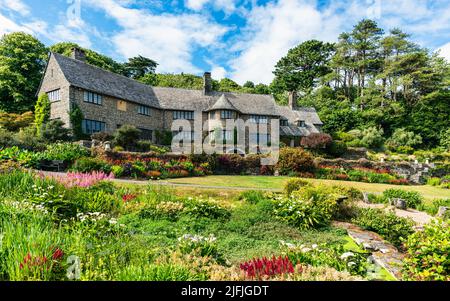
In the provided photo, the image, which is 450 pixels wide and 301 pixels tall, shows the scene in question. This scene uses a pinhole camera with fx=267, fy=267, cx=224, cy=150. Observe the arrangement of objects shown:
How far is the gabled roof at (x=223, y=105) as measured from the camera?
31406 millimetres

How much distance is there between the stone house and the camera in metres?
24.5

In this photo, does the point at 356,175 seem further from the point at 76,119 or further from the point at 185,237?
the point at 76,119

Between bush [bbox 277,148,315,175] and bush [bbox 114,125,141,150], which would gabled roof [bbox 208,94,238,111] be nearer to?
bush [bbox 114,125,141,150]

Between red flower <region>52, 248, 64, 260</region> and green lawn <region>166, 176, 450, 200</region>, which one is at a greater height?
red flower <region>52, 248, 64, 260</region>

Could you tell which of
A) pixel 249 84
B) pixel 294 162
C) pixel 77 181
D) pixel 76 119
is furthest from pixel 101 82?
pixel 249 84

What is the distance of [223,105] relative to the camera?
31.5 m

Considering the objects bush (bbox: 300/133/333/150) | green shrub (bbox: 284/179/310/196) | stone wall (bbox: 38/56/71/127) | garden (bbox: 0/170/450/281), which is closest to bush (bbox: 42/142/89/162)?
garden (bbox: 0/170/450/281)

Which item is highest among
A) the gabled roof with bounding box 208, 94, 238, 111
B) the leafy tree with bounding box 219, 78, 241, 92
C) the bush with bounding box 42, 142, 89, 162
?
the leafy tree with bounding box 219, 78, 241, 92

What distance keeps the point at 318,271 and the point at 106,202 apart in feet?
18.7

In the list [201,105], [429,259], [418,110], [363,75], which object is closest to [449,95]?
[418,110]

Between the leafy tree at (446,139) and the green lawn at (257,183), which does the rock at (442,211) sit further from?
the leafy tree at (446,139)

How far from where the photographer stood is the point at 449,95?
1641 inches

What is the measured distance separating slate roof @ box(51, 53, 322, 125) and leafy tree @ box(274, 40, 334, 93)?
14.0m
